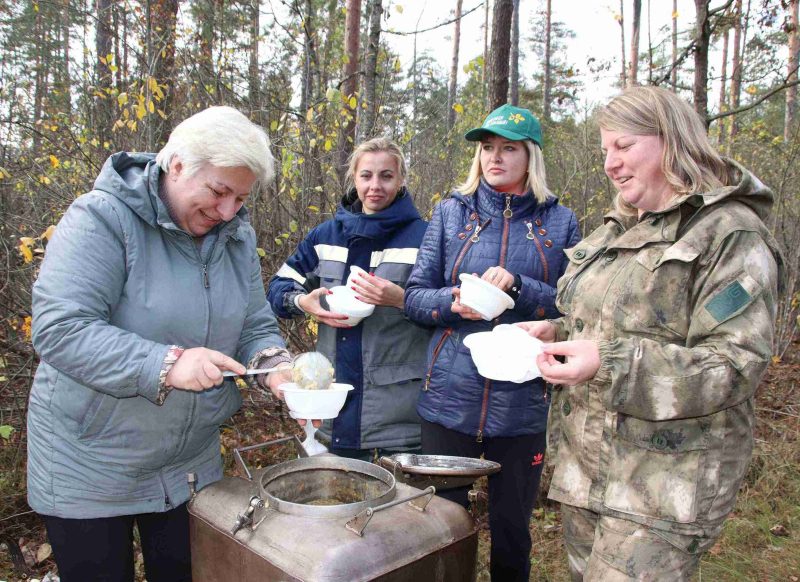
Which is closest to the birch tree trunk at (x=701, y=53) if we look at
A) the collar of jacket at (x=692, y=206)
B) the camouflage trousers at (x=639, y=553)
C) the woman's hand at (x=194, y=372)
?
the collar of jacket at (x=692, y=206)

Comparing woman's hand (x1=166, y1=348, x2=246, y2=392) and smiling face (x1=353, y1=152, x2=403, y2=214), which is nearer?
woman's hand (x1=166, y1=348, x2=246, y2=392)

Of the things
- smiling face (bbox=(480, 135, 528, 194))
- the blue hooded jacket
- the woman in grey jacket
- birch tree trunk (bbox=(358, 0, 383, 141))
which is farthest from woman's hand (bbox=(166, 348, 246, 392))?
birch tree trunk (bbox=(358, 0, 383, 141))

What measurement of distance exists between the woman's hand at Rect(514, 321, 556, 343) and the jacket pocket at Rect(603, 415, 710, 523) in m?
0.43

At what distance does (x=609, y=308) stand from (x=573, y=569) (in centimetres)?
86

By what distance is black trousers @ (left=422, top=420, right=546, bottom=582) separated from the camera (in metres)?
2.56

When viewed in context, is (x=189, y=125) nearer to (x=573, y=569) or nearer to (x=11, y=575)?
(x=573, y=569)

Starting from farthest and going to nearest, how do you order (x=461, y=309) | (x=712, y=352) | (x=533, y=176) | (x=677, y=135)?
(x=533, y=176) < (x=461, y=309) < (x=677, y=135) < (x=712, y=352)

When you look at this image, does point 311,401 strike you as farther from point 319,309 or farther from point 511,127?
point 511,127

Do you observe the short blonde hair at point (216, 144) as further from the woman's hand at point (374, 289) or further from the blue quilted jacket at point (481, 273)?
the blue quilted jacket at point (481, 273)

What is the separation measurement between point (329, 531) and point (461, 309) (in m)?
1.05

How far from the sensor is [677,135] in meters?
1.70

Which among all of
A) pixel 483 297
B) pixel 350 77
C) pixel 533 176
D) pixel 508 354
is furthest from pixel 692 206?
pixel 350 77

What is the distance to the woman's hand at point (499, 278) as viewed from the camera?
2.37 m

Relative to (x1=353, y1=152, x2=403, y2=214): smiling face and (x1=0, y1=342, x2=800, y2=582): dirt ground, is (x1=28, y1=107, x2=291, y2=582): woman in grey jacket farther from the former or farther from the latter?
(x1=0, y1=342, x2=800, y2=582): dirt ground
